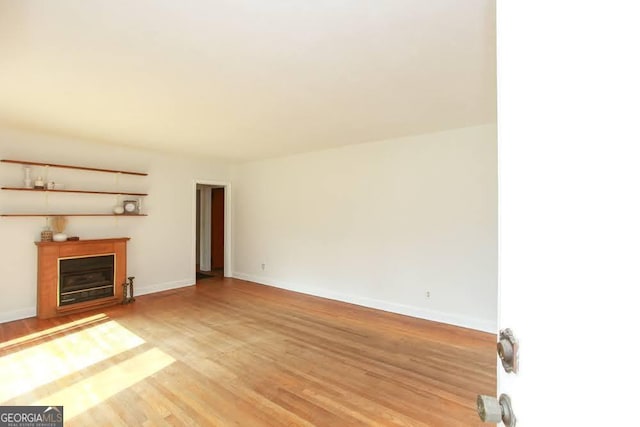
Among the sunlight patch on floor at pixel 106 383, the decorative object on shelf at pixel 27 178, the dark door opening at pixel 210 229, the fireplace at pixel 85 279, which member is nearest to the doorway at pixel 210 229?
the dark door opening at pixel 210 229

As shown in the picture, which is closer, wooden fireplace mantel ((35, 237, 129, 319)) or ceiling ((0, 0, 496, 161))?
ceiling ((0, 0, 496, 161))

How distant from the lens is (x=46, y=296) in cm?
412

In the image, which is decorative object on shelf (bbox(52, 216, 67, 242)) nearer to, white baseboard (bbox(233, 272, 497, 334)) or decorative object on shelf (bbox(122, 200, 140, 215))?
decorative object on shelf (bbox(122, 200, 140, 215))

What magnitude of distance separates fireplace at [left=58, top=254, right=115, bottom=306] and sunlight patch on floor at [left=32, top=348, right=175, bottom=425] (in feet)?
7.26

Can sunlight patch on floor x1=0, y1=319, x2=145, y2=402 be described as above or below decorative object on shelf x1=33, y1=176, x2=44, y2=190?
below

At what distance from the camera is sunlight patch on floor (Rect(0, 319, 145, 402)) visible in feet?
8.25

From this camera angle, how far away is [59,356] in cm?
298

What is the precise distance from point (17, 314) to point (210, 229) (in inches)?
157

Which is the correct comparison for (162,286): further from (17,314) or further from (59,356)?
(59,356)

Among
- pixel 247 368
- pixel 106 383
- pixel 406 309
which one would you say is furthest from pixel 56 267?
pixel 406 309

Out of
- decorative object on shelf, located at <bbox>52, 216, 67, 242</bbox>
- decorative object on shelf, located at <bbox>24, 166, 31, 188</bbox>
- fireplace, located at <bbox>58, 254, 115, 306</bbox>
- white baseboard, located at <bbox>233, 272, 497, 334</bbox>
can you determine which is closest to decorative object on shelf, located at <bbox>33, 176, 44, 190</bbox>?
decorative object on shelf, located at <bbox>24, 166, 31, 188</bbox>

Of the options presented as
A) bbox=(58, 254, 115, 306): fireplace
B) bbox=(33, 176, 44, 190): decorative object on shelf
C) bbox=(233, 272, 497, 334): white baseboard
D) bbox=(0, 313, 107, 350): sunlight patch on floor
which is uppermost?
bbox=(33, 176, 44, 190): decorative object on shelf
